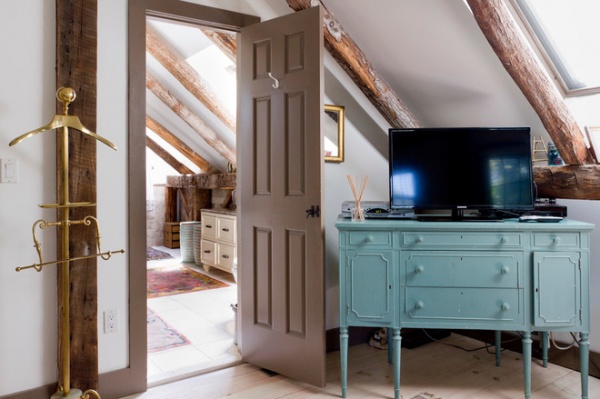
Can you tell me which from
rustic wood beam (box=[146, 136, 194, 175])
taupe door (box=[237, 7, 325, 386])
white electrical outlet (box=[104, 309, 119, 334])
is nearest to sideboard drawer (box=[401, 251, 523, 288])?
taupe door (box=[237, 7, 325, 386])

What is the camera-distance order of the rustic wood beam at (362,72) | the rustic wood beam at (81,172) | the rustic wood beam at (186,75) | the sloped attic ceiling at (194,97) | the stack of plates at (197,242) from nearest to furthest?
the rustic wood beam at (81,172), the rustic wood beam at (362,72), the sloped attic ceiling at (194,97), the rustic wood beam at (186,75), the stack of plates at (197,242)

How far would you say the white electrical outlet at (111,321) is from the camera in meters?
2.43

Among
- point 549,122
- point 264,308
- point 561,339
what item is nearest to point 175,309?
point 264,308

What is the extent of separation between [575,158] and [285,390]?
211 cm

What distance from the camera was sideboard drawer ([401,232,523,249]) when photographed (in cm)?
239

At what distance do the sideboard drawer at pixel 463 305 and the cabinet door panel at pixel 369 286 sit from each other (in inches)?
4.6

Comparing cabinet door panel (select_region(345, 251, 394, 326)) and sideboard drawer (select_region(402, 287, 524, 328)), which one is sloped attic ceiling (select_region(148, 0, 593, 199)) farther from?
cabinet door panel (select_region(345, 251, 394, 326))

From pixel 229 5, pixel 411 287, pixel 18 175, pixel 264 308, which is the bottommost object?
pixel 264 308

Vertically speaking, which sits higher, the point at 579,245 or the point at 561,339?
the point at 579,245

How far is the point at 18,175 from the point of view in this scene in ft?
7.14

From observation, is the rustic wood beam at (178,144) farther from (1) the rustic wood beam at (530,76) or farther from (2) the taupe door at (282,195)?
(1) the rustic wood beam at (530,76)

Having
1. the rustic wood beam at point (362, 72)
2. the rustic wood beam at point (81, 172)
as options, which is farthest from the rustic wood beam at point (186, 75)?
the rustic wood beam at point (81, 172)

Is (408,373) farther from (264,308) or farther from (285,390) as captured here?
(264,308)

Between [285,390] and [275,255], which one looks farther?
[275,255]
